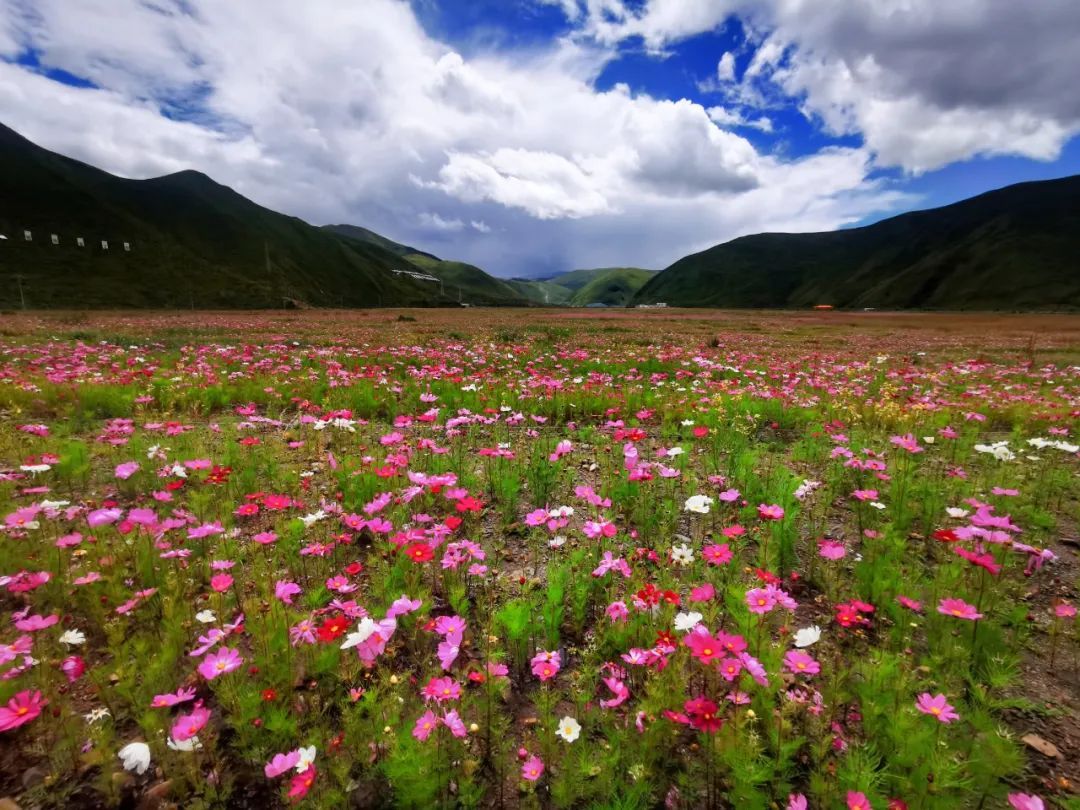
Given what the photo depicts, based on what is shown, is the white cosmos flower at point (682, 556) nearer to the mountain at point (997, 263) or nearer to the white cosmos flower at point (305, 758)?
the white cosmos flower at point (305, 758)

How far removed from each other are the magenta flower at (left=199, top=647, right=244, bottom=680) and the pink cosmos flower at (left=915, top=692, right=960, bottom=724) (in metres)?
3.25

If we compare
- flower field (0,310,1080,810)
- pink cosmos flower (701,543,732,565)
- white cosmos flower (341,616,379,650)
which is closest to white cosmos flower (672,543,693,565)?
flower field (0,310,1080,810)

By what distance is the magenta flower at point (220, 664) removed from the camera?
7.84ft

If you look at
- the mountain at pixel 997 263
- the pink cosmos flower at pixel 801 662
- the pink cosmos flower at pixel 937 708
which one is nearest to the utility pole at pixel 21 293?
the pink cosmos flower at pixel 801 662

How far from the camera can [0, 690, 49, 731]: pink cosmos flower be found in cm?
203

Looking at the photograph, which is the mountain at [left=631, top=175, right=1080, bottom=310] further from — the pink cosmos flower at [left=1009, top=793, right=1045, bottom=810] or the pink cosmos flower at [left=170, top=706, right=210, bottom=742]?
the pink cosmos flower at [left=170, top=706, right=210, bottom=742]

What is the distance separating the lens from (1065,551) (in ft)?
13.7

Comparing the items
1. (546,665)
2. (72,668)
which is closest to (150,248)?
(72,668)

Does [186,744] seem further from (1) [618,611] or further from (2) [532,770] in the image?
(1) [618,611]

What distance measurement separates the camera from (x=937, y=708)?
2.15 m

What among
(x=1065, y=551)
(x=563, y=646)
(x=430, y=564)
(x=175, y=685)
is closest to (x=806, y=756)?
(x=563, y=646)

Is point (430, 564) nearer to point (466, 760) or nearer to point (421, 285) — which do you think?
point (466, 760)

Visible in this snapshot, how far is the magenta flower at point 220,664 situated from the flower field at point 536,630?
0.03m

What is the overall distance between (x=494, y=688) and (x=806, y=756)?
1.57 m
